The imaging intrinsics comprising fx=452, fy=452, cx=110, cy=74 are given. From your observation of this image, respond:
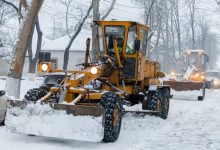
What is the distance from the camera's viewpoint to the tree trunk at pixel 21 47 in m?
15.5

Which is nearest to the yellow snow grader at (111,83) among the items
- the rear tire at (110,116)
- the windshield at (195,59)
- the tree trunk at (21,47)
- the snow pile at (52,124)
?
the rear tire at (110,116)

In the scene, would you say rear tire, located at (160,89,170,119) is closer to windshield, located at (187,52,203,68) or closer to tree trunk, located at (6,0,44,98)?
tree trunk, located at (6,0,44,98)

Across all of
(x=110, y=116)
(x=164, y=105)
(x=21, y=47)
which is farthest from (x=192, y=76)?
(x=110, y=116)

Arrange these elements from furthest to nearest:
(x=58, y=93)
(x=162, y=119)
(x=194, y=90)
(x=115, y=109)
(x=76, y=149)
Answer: (x=194, y=90), (x=162, y=119), (x=58, y=93), (x=115, y=109), (x=76, y=149)

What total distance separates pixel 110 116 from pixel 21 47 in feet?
23.3

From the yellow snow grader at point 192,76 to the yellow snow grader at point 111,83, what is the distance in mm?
7395

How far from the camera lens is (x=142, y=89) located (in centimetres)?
1380

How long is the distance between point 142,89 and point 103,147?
486 centimetres

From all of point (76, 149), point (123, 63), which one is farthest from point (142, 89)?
point (76, 149)

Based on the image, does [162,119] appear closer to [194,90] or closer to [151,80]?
[151,80]

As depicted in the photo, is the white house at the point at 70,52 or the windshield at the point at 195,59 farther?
the white house at the point at 70,52

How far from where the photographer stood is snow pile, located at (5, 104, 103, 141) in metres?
8.88

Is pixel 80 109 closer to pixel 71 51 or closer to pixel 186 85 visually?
pixel 186 85

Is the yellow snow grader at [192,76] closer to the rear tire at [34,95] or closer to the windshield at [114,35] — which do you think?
the windshield at [114,35]
